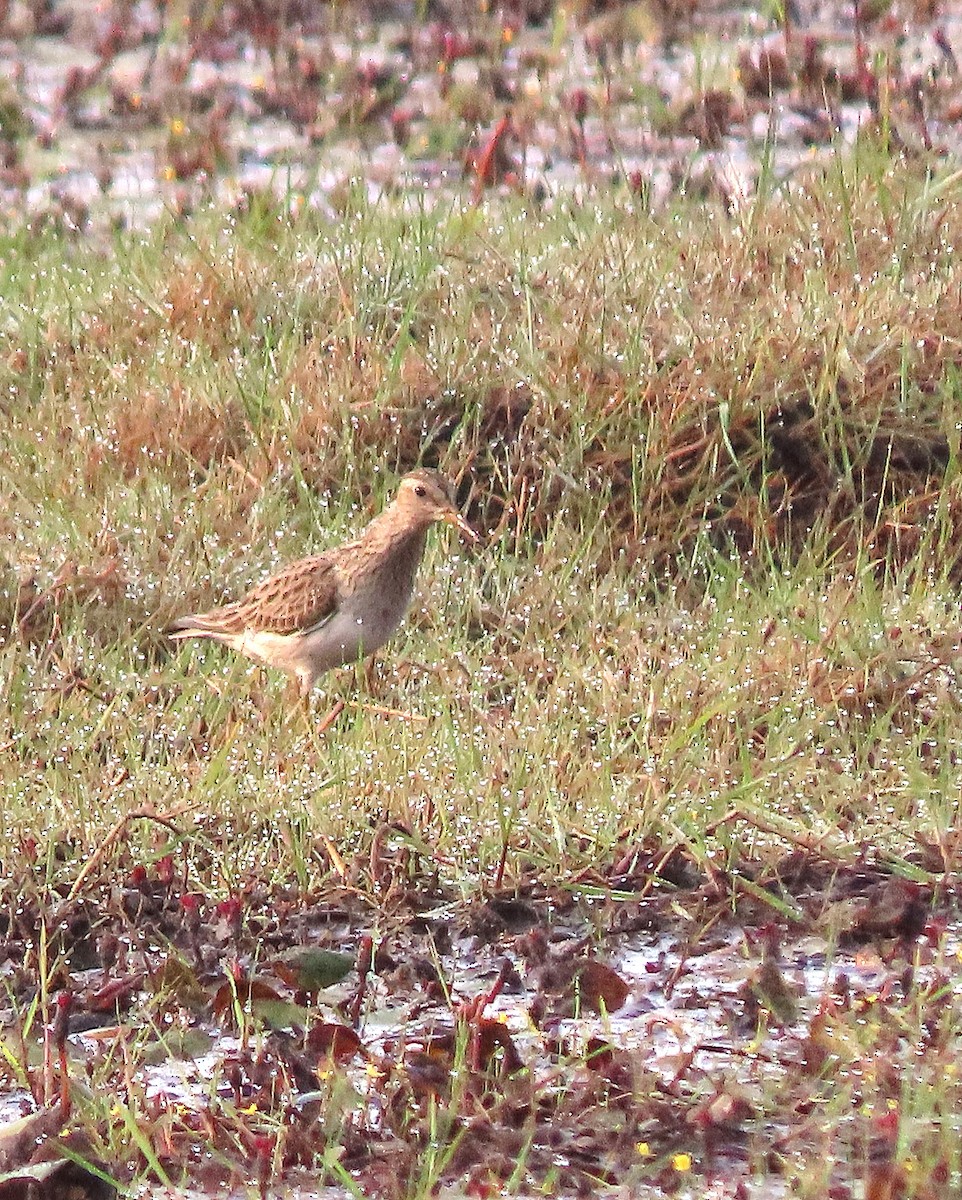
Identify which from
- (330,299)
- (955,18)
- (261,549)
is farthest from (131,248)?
(955,18)

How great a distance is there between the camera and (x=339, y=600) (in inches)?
272

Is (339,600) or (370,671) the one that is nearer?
(339,600)

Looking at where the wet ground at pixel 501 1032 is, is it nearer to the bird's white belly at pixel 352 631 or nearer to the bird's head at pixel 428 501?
the bird's white belly at pixel 352 631

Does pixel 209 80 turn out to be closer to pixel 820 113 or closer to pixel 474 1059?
pixel 820 113

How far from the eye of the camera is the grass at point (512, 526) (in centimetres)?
569

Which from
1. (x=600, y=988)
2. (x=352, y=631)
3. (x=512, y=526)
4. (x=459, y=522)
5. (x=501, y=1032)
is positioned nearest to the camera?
(x=501, y=1032)

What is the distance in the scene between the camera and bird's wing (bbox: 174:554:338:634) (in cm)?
685

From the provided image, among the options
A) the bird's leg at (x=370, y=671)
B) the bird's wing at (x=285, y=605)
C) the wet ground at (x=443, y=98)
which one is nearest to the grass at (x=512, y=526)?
the bird's leg at (x=370, y=671)

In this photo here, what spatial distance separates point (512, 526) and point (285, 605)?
1.06 metres

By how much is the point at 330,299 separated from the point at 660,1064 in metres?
4.36

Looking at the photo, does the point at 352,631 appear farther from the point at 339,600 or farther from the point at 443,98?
the point at 443,98

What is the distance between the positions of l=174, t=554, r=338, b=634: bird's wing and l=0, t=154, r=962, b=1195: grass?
0.46 ft

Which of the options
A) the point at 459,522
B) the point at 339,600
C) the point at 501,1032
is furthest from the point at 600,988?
the point at 459,522

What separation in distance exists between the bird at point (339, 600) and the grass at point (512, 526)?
0.39 feet
